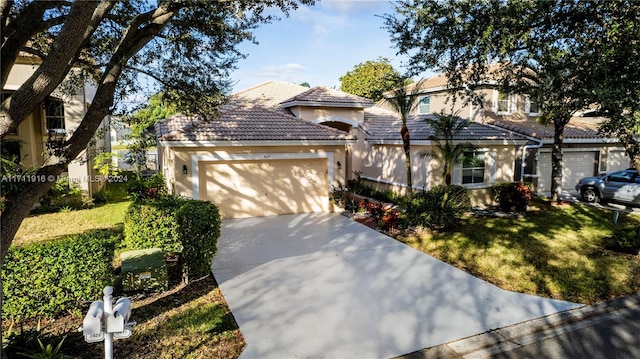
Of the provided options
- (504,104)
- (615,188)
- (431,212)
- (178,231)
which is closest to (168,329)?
(178,231)

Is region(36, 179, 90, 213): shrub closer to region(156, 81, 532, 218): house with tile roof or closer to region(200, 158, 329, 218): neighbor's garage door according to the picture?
region(156, 81, 532, 218): house with tile roof

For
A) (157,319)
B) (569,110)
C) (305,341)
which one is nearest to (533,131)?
(569,110)

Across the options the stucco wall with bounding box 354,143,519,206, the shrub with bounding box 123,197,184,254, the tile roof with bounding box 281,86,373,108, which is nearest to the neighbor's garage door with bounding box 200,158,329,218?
the stucco wall with bounding box 354,143,519,206

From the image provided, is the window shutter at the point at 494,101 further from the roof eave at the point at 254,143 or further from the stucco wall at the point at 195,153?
the stucco wall at the point at 195,153

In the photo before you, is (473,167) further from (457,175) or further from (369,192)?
(369,192)

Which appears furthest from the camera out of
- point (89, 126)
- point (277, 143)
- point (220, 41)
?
point (277, 143)

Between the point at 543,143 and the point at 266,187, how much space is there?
13902mm

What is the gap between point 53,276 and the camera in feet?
20.0

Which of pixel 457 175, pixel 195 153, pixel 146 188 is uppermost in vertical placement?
pixel 195 153

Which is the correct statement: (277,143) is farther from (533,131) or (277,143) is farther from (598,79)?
(533,131)

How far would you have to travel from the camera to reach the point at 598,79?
823 centimetres

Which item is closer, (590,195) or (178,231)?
(178,231)

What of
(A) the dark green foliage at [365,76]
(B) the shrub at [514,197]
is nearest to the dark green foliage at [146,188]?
(B) the shrub at [514,197]

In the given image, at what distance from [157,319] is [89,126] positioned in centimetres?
340
